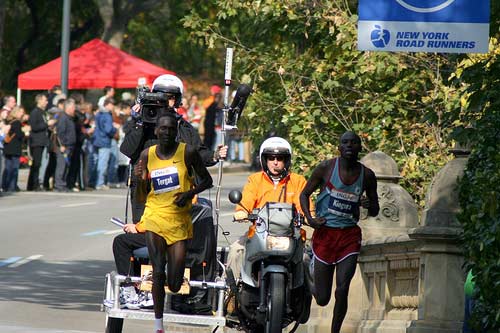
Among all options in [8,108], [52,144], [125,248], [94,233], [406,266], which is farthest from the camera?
[52,144]

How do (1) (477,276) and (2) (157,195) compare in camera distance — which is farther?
(2) (157,195)

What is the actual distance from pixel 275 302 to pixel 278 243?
47 cm

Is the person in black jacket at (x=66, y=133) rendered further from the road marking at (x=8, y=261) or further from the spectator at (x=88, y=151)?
the road marking at (x=8, y=261)

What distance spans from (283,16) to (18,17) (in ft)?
118

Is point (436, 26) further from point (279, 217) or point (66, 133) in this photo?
point (66, 133)

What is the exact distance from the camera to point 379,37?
33.1ft

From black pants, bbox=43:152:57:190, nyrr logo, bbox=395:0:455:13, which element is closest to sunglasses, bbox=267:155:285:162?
nyrr logo, bbox=395:0:455:13

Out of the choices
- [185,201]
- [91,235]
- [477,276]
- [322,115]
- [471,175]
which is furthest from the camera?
[91,235]

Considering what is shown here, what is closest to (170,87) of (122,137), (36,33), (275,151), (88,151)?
(275,151)

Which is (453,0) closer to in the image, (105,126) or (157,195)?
(157,195)

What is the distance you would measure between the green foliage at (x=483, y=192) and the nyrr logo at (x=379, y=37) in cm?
83

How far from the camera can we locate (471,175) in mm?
9828

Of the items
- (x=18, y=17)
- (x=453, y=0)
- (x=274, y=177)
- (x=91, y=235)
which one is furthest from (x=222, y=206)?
(x=18, y=17)

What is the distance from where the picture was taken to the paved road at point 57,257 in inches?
582
